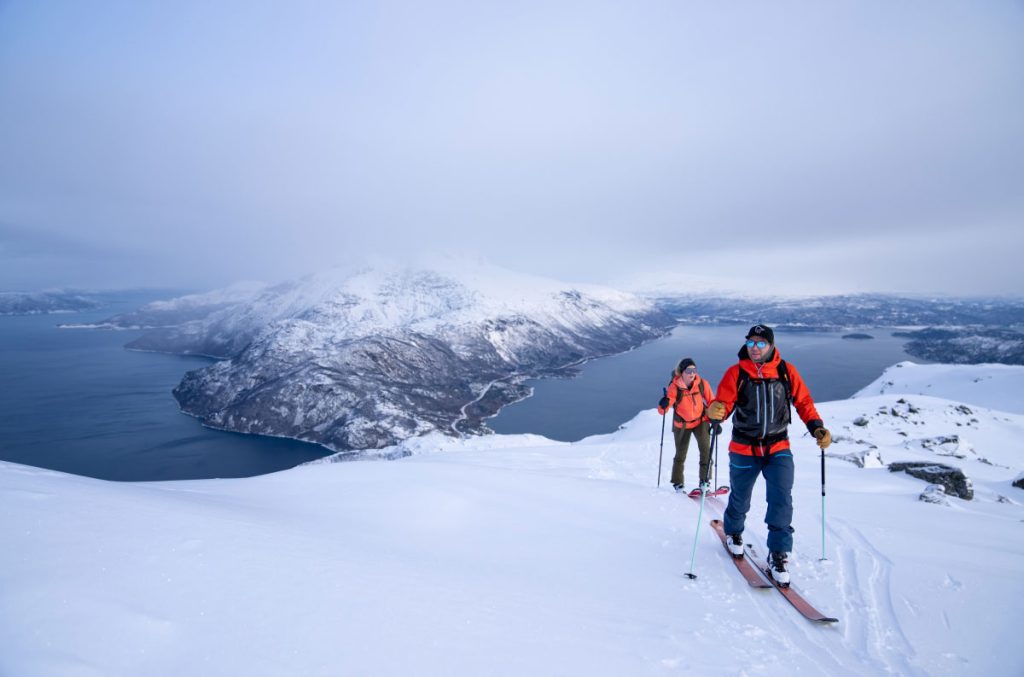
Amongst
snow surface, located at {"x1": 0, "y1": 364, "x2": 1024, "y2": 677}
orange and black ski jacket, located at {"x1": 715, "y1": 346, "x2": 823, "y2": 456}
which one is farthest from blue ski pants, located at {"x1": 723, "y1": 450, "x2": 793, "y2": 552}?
snow surface, located at {"x1": 0, "y1": 364, "x2": 1024, "y2": 677}

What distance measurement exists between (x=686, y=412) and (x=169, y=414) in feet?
532

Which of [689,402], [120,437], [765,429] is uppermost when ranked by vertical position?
[765,429]

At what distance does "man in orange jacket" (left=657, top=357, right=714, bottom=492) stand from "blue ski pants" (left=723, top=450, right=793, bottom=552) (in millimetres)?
4217

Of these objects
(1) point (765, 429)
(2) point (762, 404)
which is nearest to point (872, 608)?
(1) point (765, 429)

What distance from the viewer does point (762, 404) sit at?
562 centimetres

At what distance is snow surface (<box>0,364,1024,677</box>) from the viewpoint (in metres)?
3.05

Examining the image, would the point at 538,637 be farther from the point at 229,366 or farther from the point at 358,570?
the point at 229,366

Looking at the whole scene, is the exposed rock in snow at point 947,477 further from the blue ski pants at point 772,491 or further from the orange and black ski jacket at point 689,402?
the blue ski pants at point 772,491

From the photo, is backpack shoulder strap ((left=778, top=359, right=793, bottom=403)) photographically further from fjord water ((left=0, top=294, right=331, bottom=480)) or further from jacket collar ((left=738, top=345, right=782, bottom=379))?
fjord water ((left=0, top=294, right=331, bottom=480))

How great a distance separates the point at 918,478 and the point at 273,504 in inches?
709

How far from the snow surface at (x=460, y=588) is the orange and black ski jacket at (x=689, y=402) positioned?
8.84 feet

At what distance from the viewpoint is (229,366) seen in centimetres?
15512

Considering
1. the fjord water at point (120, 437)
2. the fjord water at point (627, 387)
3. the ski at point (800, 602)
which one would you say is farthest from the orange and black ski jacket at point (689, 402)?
the fjord water at point (120, 437)

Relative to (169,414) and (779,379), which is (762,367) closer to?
(779,379)
